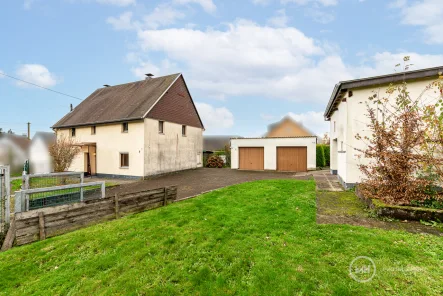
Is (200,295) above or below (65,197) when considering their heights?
below

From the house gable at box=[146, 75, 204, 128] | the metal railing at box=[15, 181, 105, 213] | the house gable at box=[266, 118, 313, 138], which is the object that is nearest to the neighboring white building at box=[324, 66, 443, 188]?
the metal railing at box=[15, 181, 105, 213]

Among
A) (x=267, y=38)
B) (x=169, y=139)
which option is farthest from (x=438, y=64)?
(x=169, y=139)

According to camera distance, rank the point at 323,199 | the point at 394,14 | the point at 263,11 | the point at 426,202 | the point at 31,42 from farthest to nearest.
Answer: the point at 31,42 → the point at 263,11 → the point at 394,14 → the point at 323,199 → the point at 426,202

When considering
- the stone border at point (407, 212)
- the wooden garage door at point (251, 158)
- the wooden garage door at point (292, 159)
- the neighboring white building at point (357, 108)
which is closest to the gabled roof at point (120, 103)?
the wooden garage door at point (251, 158)

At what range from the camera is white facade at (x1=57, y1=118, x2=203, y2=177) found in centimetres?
1470

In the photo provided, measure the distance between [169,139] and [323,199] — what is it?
13.3m

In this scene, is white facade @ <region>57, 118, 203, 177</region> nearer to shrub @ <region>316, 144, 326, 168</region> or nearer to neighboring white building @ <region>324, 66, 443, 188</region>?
neighboring white building @ <region>324, 66, 443, 188</region>

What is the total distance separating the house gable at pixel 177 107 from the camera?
16.2m

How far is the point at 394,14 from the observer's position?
855 centimetres

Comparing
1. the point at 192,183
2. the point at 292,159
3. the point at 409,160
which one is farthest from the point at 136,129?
the point at 409,160

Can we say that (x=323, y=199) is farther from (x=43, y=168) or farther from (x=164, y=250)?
(x=43, y=168)

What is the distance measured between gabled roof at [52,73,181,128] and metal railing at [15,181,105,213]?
865 cm

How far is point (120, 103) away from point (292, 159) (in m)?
15.9

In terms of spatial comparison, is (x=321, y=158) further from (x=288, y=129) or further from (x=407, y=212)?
(x=407, y=212)
